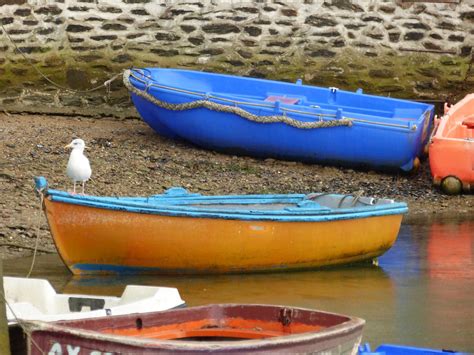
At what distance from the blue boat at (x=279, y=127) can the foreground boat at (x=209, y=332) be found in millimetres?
6507

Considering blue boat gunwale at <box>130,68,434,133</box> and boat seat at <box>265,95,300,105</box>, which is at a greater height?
blue boat gunwale at <box>130,68,434,133</box>

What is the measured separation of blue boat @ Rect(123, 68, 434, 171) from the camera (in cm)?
1346

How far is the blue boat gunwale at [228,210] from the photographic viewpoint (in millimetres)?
9523

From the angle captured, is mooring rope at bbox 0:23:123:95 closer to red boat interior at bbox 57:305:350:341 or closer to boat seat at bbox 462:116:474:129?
boat seat at bbox 462:116:474:129

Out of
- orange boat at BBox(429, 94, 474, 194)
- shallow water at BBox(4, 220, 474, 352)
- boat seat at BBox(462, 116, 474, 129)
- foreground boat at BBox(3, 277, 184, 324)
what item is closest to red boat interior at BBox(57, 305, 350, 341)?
foreground boat at BBox(3, 277, 184, 324)

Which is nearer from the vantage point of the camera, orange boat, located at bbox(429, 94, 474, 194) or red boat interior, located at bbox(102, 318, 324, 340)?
red boat interior, located at bbox(102, 318, 324, 340)

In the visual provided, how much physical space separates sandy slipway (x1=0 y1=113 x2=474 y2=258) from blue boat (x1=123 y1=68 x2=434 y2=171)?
0.14 meters

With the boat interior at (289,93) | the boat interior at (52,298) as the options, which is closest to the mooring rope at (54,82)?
the boat interior at (289,93)

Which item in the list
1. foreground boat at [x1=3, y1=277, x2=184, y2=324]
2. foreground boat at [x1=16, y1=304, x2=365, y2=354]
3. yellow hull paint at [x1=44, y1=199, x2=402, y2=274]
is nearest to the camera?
foreground boat at [x1=16, y1=304, x2=365, y2=354]

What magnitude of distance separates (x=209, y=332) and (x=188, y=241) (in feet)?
9.25

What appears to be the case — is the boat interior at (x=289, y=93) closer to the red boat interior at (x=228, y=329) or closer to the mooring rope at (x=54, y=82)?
the mooring rope at (x=54, y=82)

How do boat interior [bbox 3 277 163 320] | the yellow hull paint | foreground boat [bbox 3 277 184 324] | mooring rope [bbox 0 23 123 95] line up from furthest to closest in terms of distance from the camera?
1. mooring rope [bbox 0 23 123 95]
2. the yellow hull paint
3. boat interior [bbox 3 277 163 320]
4. foreground boat [bbox 3 277 184 324]

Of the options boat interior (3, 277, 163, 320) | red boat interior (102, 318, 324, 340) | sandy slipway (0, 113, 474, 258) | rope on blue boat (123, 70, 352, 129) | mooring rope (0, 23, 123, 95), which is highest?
red boat interior (102, 318, 324, 340)

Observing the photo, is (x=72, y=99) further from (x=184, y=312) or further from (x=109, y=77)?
(x=184, y=312)
